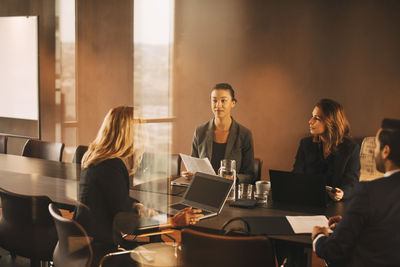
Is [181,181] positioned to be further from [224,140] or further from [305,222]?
[305,222]

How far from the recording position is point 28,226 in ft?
8.30

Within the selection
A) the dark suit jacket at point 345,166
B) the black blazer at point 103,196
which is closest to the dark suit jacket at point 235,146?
the dark suit jacket at point 345,166

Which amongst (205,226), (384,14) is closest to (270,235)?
(205,226)

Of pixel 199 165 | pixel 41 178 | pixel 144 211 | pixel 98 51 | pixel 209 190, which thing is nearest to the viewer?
pixel 144 211

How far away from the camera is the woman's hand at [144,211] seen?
1.95m

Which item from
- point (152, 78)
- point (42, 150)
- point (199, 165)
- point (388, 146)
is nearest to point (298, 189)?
point (199, 165)

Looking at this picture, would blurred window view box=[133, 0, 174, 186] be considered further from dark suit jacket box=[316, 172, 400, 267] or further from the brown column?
dark suit jacket box=[316, 172, 400, 267]

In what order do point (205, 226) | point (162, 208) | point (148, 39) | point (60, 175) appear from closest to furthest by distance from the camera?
point (148, 39) → point (162, 208) → point (205, 226) → point (60, 175)

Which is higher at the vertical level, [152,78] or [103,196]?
[152,78]

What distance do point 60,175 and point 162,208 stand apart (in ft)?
5.01

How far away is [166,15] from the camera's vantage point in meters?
1.88

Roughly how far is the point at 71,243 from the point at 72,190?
0.53 m

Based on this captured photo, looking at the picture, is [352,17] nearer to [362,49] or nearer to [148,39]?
[362,49]

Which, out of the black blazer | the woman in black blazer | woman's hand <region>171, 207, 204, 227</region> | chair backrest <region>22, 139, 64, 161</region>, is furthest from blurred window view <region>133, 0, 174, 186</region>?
chair backrest <region>22, 139, 64, 161</region>
